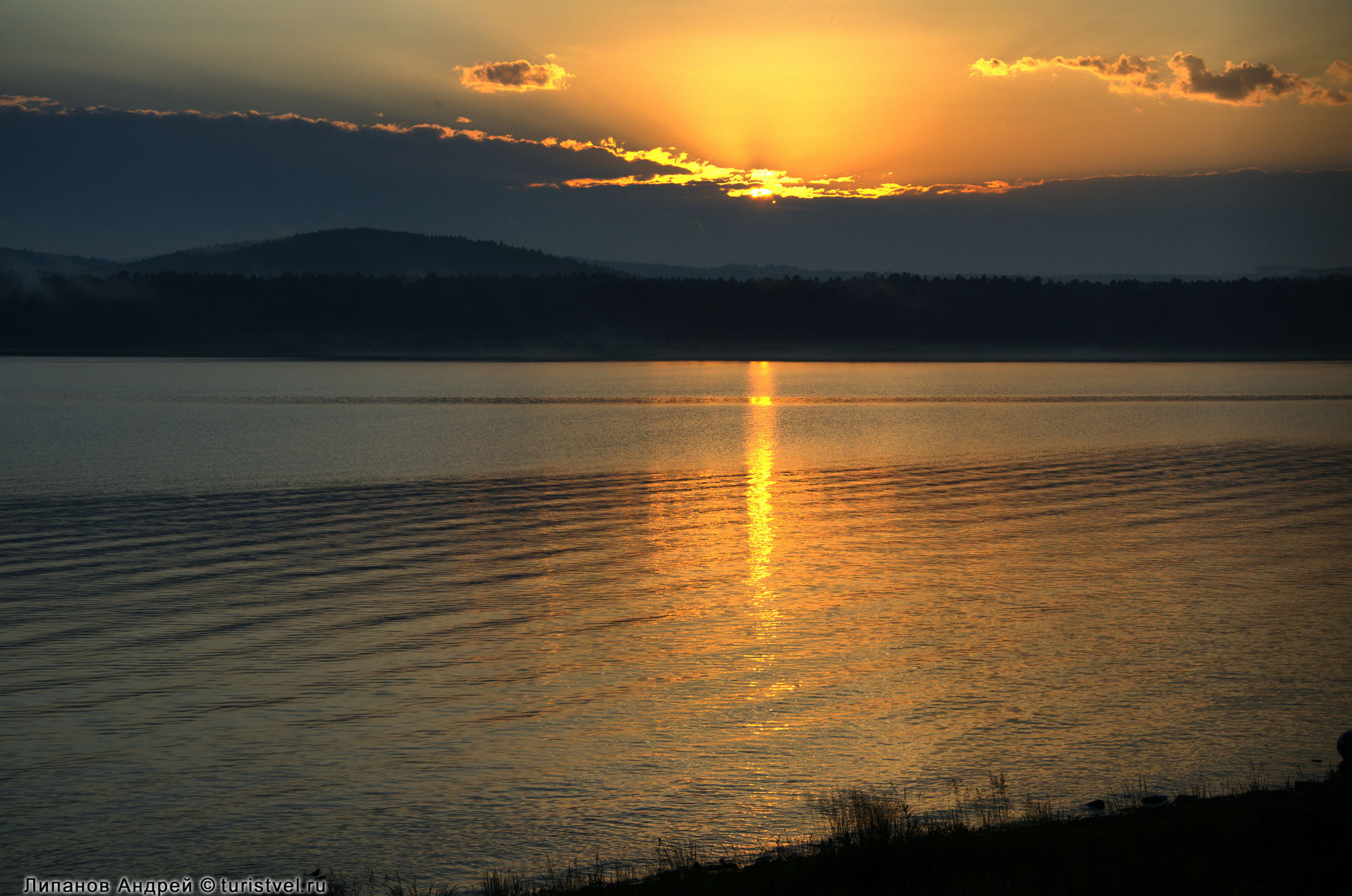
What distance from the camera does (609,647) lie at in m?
14.5

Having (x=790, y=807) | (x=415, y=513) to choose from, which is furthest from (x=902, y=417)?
(x=790, y=807)

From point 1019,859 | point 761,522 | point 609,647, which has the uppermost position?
point 1019,859

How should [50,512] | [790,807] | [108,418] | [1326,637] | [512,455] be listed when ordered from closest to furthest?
[790,807], [1326,637], [50,512], [512,455], [108,418]

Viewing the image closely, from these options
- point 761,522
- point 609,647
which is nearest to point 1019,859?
point 609,647

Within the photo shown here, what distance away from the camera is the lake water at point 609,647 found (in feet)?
31.7

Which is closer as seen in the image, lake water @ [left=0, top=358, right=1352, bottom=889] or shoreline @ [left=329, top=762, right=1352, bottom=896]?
shoreline @ [left=329, top=762, right=1352, bottom=896]

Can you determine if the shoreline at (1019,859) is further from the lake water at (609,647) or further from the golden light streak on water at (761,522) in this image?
the golden light streak on water at (761,522)

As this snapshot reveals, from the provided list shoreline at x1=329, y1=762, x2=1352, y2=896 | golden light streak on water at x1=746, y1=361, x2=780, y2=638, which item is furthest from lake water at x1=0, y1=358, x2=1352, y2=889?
shoreline at x1=329, y1=762, x2=1352, y2=896

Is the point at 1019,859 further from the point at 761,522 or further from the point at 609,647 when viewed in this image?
the point at 761,522

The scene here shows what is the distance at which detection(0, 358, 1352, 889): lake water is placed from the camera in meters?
9.66

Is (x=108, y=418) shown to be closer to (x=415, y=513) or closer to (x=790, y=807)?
(x=415, y=513)

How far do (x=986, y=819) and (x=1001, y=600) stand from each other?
826 centimetres

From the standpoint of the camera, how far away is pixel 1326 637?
14.8 meters

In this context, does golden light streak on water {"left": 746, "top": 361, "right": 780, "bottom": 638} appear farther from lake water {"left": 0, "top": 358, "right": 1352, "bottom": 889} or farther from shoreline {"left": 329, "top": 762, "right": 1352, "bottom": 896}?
shoreline {"left": 329, "top": 762, "right": 1352, "bottom": 896}
